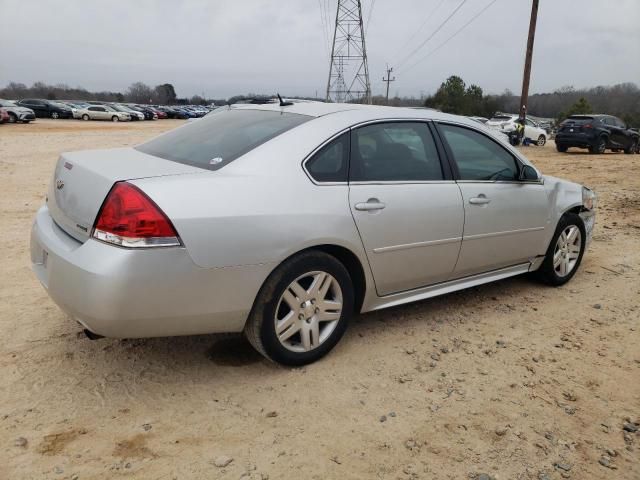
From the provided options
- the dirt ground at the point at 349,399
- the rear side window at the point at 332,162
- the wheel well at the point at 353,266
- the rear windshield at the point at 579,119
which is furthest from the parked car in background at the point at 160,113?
the wheel well at the point at 353,266

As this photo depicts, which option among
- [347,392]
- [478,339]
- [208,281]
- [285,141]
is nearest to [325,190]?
[285,141]

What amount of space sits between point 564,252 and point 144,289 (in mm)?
3746

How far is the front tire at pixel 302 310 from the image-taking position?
9.70 ft

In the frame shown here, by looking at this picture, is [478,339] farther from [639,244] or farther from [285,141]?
[639,244]

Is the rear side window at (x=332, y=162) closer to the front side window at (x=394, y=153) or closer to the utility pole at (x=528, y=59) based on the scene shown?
the front side window at (x=394, y=153)

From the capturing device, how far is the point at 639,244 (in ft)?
21.1

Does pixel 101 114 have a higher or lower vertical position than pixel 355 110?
lower

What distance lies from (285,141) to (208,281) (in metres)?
0.96

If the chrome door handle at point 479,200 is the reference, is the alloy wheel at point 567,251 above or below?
below

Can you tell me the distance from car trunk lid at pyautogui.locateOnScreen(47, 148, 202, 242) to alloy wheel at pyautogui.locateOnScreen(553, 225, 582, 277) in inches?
130

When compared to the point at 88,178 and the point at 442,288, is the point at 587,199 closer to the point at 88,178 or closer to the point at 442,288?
the point at 442,288

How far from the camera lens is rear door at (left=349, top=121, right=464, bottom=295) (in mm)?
3311

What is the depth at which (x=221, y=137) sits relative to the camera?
134 inches

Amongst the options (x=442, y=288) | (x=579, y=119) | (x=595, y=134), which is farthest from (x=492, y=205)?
(x=579, y=119)
